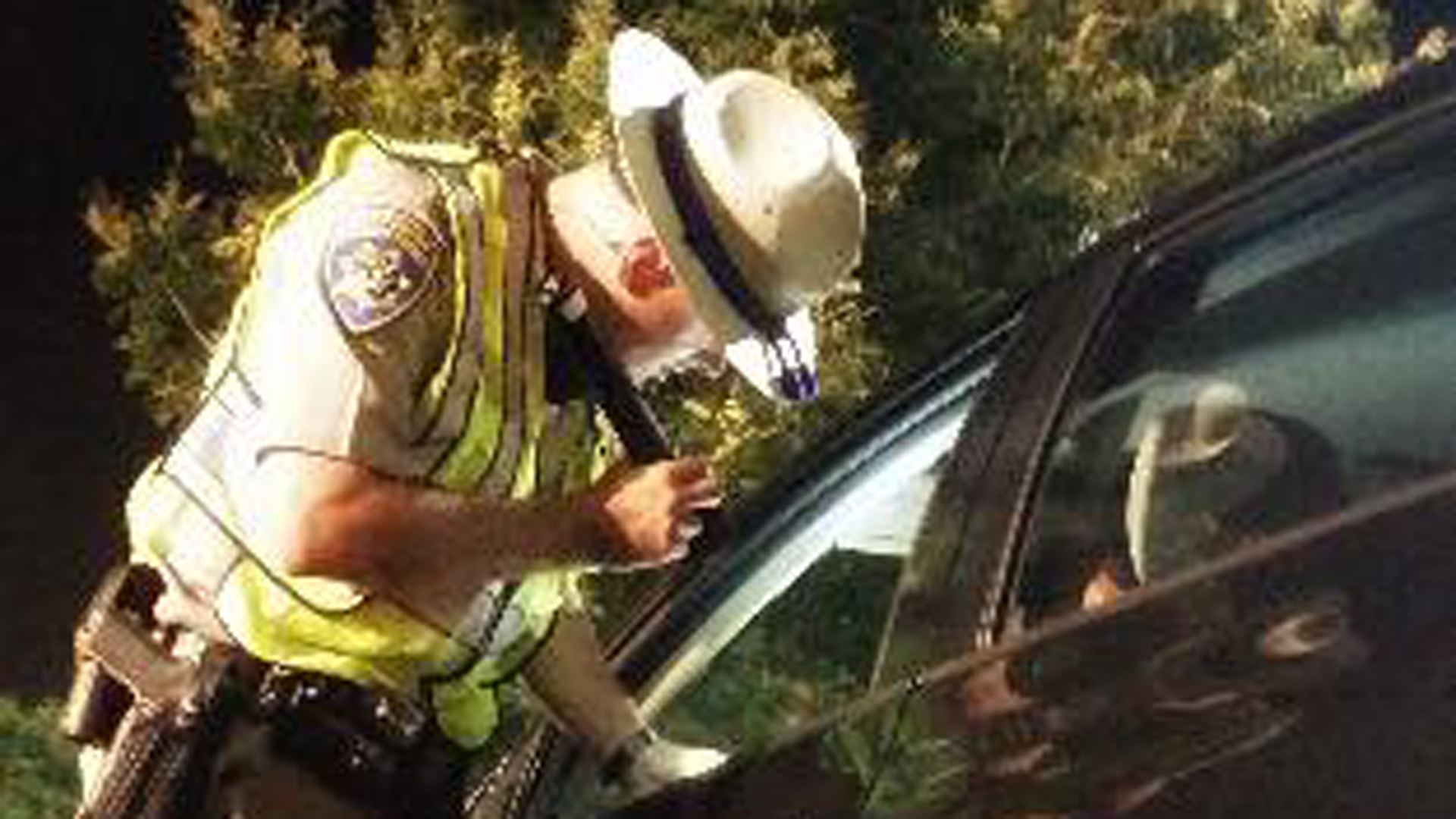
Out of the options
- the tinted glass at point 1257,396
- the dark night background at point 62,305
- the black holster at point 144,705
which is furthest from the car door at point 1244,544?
the dark night background at point 62,305

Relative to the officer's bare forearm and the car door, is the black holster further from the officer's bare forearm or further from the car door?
the car door

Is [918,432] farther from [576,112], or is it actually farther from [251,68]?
[251,68]

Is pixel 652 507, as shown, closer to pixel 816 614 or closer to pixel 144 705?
pixel 816 614

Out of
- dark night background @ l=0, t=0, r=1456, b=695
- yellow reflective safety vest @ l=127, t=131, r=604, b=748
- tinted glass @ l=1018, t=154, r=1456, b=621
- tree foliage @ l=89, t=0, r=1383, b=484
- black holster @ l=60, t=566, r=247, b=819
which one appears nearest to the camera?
tinted glass @ l=1018, t=154, r=1456, b=621

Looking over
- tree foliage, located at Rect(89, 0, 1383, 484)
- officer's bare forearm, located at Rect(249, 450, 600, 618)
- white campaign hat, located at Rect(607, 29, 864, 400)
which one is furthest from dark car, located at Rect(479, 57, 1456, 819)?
tree foliage, located at Rect(89, 0, 1383, 484)

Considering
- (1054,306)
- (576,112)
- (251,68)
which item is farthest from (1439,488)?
(251,68)

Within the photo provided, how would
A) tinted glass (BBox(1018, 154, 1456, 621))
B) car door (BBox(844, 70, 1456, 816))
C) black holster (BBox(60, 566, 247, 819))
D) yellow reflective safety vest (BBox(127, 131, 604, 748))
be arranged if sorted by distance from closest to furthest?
car door (BBox(844, 70, 1456, 816)) → tinted glass (BBox(1018, 154, 1456, 621)) → yellow reflective safety vest (BBox(127, 131, 604, 748)) → black holster (BBox(60, 566, 247, 819))

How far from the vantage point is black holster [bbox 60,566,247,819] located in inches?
106

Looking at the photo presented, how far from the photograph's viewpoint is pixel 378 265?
244cm

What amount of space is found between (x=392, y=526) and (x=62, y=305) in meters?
4.54

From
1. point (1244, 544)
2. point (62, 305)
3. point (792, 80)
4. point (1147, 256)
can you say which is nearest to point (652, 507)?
point (1147, 256)

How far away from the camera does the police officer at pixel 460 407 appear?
8.06 ft

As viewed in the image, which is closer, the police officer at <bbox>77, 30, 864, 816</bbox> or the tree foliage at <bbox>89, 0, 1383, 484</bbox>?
the police officer at <bbox>77, 30, 864, 816</bbox>

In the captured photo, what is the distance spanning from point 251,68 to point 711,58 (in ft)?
3.10
